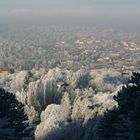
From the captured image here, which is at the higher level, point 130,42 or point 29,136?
point 29,136

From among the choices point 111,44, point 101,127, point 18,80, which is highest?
point 101,127

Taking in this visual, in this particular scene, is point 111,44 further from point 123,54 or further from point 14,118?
point 14,118

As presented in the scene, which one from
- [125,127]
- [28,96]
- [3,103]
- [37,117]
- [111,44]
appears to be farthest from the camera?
[111,44]

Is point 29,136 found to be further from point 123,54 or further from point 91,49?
point 91,49

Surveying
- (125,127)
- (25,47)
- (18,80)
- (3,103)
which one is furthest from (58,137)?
(25,47)

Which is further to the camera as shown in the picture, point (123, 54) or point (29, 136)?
point (123, 54)

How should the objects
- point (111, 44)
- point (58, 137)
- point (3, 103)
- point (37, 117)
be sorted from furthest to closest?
point (111, 44), point (37, 117), point (58, 137), point (3, 103)

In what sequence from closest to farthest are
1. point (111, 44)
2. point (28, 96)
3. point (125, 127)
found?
point (125, 127)
point (28, 96)
point (111, 44)

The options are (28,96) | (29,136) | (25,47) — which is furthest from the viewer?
(25,47)

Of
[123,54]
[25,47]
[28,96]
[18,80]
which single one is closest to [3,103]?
[28,96]
